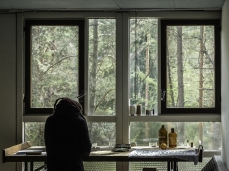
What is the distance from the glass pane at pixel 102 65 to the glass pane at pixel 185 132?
0.42m

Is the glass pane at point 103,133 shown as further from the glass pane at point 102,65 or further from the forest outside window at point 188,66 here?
the forest outside window at point 188,66

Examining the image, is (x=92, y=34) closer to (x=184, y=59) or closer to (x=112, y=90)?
(x=112, y=90)

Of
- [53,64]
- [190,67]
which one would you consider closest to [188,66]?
[190,67]

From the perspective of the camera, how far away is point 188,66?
5965 mm

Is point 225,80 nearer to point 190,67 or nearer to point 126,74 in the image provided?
point 190,67

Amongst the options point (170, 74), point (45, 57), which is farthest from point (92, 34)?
point (170, 74)

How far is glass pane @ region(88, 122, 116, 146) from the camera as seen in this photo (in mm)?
5977

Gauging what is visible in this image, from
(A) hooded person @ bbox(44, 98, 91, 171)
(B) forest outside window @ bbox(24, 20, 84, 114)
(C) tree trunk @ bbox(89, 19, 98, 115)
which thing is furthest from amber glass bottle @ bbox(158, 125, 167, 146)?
(A) hooded person @ bbox(44, 98, 91, 171)

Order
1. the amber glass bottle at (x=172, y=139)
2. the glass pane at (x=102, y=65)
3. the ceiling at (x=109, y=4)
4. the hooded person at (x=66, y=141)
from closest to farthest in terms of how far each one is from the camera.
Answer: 1. the hooded person at (x=66, y=141)
2. the ceiling at (x=109, y=4)
3. the amber glass bottle at (x=172, y=139)
4. the glass pane at (x=102, y=65)

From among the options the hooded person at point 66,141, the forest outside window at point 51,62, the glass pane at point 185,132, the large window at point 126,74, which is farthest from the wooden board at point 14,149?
the glass pane at point 185,132

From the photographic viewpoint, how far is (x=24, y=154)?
17.3 ft

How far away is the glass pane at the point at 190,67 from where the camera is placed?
19.5ft

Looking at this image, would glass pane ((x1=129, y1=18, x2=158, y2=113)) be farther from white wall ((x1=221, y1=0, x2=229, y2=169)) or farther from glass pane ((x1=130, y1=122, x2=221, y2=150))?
white wall ((x1=221, y1=0, x2=229, y2=169))

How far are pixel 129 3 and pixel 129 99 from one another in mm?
1238
